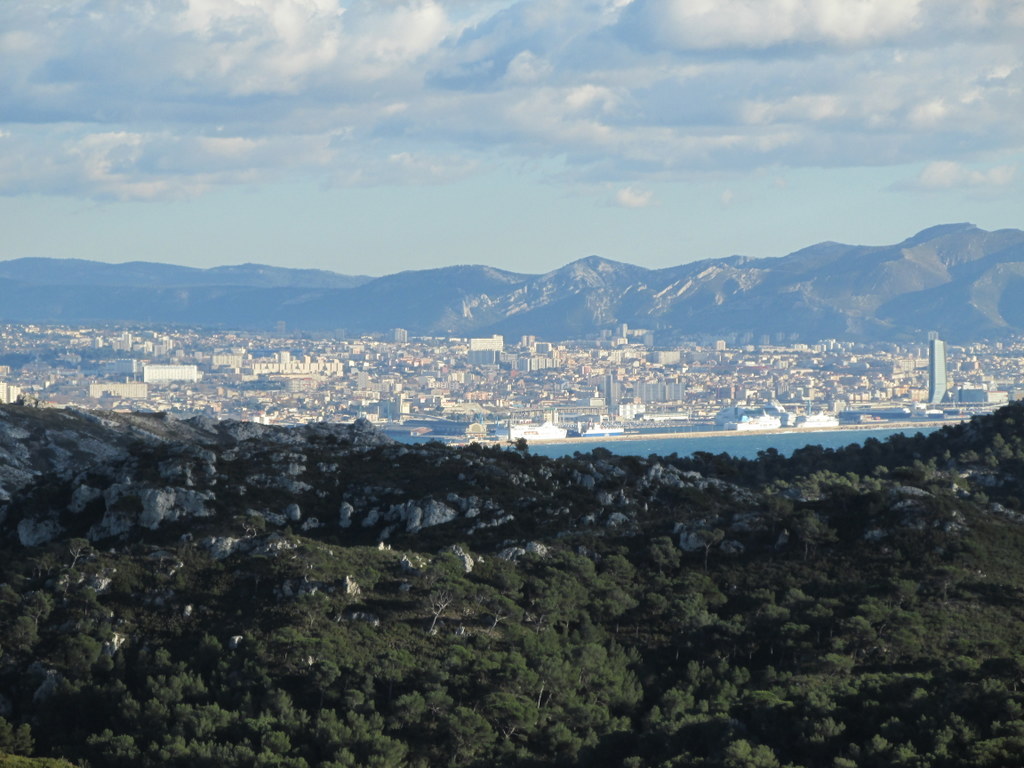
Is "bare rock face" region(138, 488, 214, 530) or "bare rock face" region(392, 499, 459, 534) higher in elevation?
"bare rock face" region(138, 488, 214, 530)

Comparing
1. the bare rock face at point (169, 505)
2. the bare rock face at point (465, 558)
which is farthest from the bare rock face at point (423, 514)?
the bare rock face at point (169, 505)

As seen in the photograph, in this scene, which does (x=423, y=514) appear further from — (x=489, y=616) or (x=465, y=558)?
(x=489, y=616)

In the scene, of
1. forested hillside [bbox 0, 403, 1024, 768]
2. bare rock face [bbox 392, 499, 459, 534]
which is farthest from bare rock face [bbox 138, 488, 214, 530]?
bare rock face [bbox 392, 499, 459, 534]

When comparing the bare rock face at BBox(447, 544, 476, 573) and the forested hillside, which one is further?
the bare rock face at BBox(447, 544, 476, 573)

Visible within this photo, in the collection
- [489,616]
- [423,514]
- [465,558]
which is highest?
[423,514]

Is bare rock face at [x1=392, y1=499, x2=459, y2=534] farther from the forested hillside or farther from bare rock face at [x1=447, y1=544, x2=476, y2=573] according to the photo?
bare rock face at [x1=447, y1=544, x2=476, y2=573]

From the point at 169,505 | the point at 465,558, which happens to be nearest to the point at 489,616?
the point at 465,558

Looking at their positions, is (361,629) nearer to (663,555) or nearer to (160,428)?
(663,555)

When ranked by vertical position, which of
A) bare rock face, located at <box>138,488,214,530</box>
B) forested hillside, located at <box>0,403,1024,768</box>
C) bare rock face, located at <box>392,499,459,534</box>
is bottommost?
forested hillside, located at <box>0,403,1024,768</box>
